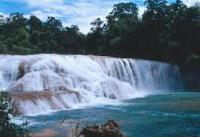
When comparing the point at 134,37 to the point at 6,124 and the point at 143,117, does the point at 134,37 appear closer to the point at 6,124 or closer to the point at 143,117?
the point at 143,117

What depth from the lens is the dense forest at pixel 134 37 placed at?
44.8 meters

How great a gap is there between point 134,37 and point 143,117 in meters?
30.0

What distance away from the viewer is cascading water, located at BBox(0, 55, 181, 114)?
22.5m

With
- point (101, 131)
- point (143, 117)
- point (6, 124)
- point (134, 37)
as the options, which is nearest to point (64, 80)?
point (143, 117)

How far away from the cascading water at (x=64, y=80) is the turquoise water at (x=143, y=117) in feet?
4.77

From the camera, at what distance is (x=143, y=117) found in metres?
19.7

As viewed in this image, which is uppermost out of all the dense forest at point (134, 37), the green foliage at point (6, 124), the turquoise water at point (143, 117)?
the dense forest at point (134, 37)

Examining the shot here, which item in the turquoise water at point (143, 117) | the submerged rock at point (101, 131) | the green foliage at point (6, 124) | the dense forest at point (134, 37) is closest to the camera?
the green foliage at point (6, 124)

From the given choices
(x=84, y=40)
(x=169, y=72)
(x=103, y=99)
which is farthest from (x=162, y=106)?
(x=84, y=40)

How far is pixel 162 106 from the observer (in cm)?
2394

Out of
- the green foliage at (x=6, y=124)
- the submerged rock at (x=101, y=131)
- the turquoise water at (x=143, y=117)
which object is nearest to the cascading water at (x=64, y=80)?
the turquoise water at (x=143, y=117)

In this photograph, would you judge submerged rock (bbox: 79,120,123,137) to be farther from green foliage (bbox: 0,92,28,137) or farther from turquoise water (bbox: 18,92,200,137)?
turquoise water (bbox: 18,92,200,137)

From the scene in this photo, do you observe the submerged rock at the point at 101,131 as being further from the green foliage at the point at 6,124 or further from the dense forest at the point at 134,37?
the dense forest at the point at 134,37

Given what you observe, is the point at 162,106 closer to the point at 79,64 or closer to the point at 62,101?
the point at 62,101
